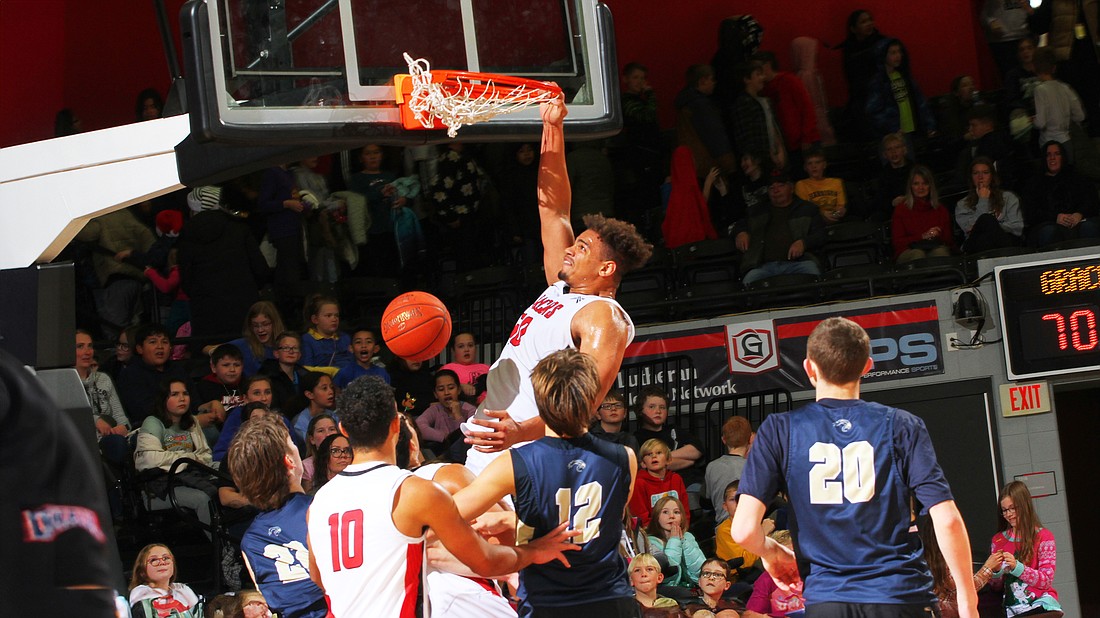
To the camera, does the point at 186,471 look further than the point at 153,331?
No

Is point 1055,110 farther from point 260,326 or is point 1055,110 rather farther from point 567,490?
point 567,490

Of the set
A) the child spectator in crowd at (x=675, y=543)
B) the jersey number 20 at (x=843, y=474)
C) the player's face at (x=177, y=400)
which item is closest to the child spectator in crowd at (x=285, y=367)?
the player's face at (x=177, y=400)

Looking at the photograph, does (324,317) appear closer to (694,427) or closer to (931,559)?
(694,427)

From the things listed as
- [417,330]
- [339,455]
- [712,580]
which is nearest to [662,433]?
[712,580]

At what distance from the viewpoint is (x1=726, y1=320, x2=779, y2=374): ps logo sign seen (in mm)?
11297

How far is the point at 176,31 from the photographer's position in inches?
531

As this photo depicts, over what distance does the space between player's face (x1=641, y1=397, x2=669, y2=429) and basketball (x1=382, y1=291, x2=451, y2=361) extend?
3962mm

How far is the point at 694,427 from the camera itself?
11383mm

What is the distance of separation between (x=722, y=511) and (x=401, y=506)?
6.00 metres

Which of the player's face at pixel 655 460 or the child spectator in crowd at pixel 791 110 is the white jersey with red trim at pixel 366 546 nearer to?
the player's face at pixel 655 460

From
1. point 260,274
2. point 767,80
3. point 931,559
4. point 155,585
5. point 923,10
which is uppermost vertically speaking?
point 923,10

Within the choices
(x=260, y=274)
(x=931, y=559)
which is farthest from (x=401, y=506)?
(x=260, y=274)

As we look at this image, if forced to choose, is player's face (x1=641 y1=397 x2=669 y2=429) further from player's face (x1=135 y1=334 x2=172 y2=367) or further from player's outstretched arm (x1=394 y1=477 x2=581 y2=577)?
player's outstretched arm (x1=394 y1=477 x2=581 y2=577)

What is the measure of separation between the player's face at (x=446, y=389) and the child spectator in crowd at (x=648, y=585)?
7.45 ft
